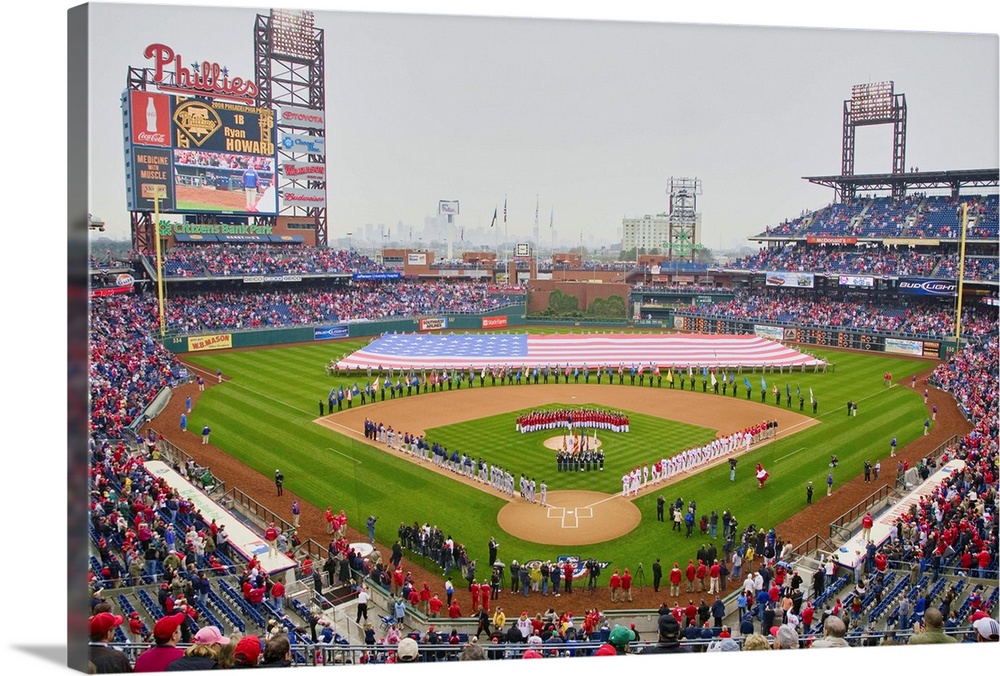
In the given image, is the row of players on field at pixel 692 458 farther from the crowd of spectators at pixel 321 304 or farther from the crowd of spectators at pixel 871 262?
the crowd of spectators at pixel 321 304

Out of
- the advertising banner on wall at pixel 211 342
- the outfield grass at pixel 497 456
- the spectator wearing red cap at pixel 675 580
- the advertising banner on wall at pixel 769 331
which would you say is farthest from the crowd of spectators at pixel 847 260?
the spectator wearing red cap at pixel 675 580

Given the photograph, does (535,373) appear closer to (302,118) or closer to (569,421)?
(569,421)

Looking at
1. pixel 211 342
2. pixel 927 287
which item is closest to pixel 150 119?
pixel 211 342

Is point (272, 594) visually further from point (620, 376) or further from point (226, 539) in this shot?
point (620, 376)

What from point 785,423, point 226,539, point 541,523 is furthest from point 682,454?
point 226,539

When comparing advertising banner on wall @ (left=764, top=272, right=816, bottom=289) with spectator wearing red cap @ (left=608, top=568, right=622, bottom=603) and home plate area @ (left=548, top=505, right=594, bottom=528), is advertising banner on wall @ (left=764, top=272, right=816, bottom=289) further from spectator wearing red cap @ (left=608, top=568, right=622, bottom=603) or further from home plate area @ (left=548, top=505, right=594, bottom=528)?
spectator wearing red cap @ (left=608, top=568, right=622, bottom=603)
